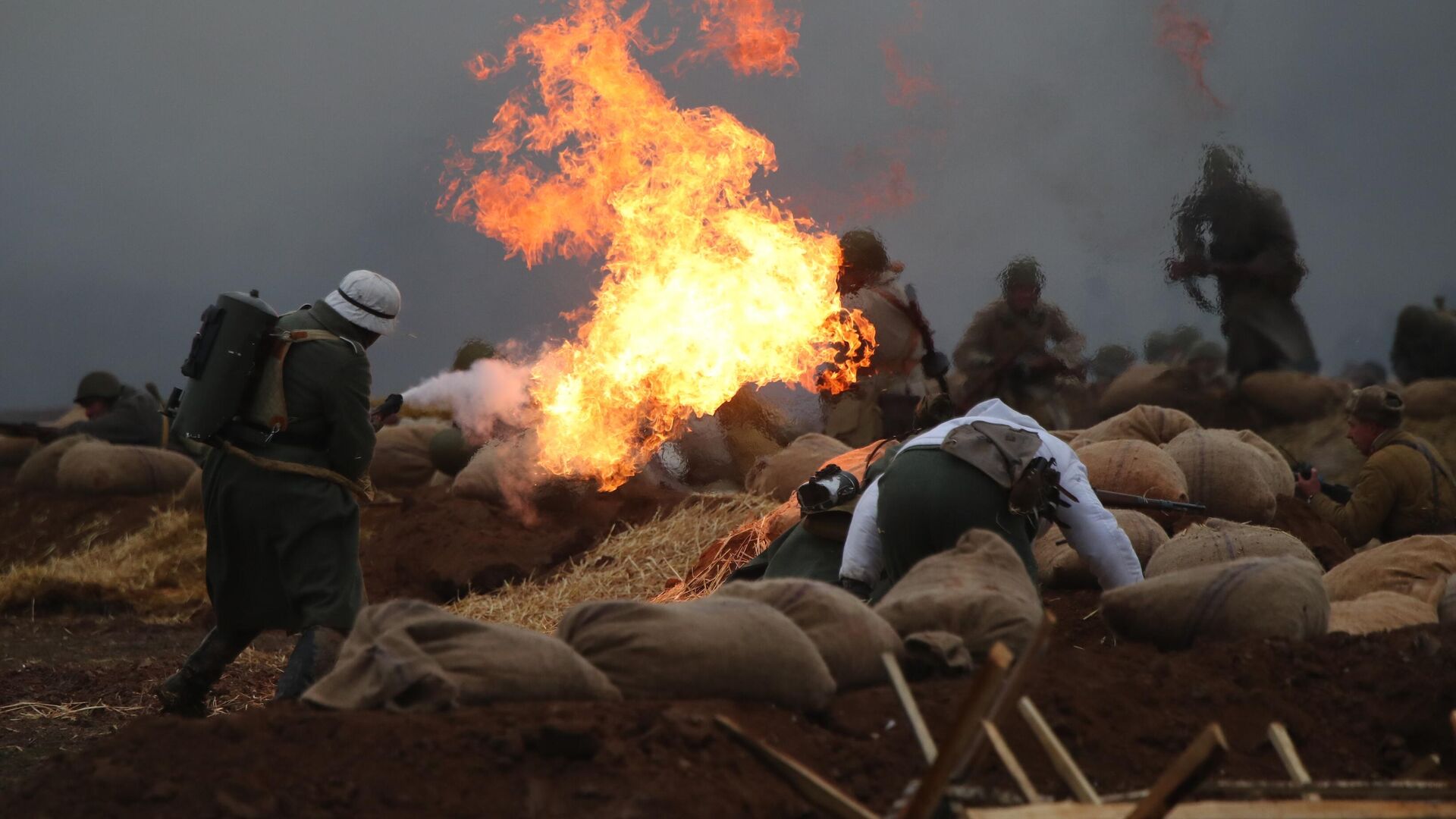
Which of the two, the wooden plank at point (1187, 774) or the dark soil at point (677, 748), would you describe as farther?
the dark soil at point (677, 748)

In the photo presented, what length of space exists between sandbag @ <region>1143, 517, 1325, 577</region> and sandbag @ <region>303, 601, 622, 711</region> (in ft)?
11.5

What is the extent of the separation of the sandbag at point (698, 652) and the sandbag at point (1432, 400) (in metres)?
8.68

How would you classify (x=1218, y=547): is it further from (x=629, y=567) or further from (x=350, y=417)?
(x=629, y=567)

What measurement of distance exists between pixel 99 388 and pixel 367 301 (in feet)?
40.9

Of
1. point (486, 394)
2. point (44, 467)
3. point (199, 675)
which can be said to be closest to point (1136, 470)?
point (199, 675)

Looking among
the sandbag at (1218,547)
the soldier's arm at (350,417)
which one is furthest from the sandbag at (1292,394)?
the soldier's arm at (350,417)

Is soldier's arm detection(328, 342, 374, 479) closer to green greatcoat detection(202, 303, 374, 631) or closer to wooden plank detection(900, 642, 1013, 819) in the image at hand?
green greatcoat detection(202, 303, 374, 631)

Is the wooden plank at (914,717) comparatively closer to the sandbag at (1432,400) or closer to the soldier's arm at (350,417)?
the soldier's arm at (350,417)

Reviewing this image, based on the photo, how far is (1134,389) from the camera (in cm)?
1141

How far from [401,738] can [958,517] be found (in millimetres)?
2875

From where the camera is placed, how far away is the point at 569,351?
8844 mm

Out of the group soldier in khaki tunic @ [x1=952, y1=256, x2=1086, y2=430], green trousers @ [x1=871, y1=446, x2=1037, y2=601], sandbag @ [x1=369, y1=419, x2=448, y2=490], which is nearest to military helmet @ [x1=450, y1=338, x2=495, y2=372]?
sandbag @ [x1=369, y1=419, x2=448, y2=490]

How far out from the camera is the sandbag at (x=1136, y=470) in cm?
724

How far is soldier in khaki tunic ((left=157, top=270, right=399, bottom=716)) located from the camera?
18.0 ft
